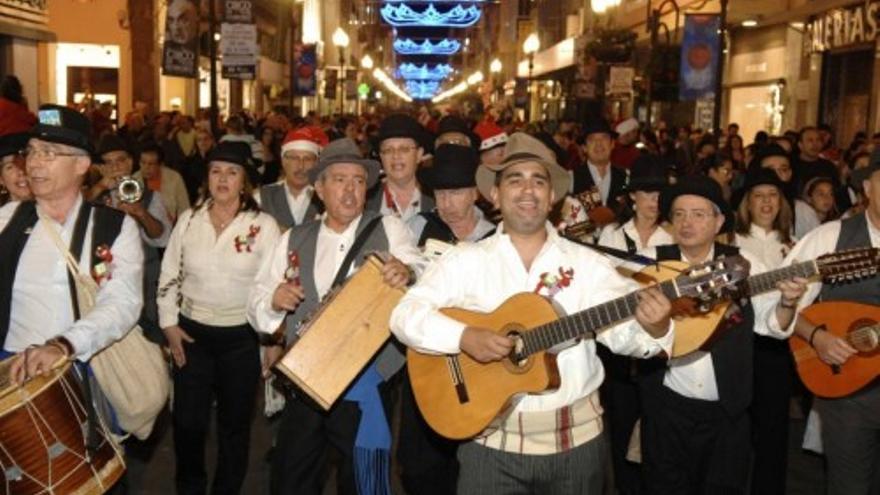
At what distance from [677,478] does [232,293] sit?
2.76 m

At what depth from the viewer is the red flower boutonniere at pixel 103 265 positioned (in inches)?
199

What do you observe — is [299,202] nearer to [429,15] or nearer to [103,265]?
[103,265]

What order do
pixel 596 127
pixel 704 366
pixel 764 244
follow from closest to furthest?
pixel 704 366 → pixel 764 244 → pixel 596 127

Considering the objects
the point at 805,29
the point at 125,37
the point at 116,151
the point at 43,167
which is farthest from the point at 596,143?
the point at 125,37

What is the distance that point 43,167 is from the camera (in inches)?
197

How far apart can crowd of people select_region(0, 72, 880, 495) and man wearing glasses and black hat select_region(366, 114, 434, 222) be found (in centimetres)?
Answer: 2

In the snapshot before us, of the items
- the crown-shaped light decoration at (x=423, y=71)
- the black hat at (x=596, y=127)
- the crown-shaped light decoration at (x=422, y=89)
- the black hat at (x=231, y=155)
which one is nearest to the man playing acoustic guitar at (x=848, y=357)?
the black hat at (x=231, y=155)

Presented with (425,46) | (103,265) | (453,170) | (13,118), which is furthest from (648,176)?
(425,46)

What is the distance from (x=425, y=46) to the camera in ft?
465

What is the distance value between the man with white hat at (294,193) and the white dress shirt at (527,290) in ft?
12.4

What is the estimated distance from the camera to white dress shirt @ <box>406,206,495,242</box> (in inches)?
260

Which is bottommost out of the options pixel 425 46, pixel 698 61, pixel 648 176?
pixel 648 176

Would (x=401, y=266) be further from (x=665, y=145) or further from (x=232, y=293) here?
(x=665, y=145)

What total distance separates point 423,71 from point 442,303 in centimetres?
15963
